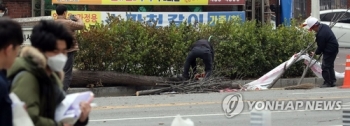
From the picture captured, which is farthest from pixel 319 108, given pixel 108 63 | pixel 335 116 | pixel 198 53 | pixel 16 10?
pixel 16 10

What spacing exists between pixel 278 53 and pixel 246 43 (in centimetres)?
98

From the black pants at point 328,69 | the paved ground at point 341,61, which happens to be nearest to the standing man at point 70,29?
the black pants at point 328,69

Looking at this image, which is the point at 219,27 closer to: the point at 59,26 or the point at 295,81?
the point at 295,81

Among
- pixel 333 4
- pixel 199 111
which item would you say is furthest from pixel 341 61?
pixel 199 111

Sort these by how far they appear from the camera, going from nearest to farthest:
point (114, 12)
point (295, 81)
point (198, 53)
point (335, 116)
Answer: point (335, 116) < point (198, 53) < point (295, 81) < point (114, 12)

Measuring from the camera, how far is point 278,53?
18984 millimetres

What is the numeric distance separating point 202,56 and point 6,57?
12923 millimetres

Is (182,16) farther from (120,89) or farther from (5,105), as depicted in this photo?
(5,105)

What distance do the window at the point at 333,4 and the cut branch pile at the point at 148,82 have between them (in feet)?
80.8

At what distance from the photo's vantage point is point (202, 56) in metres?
16.8

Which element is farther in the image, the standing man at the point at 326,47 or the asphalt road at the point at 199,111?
the standing man at the point at 326,47

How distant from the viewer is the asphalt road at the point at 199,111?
1106cm

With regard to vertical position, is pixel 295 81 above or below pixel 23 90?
below

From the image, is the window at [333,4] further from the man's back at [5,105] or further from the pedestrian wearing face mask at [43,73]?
the man's back at [5,105]
